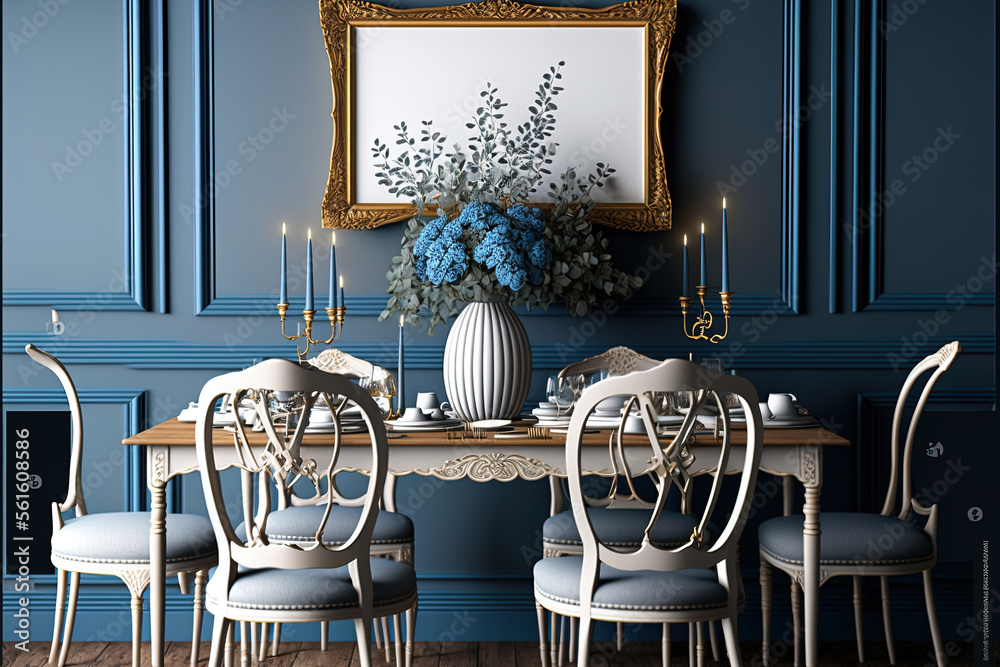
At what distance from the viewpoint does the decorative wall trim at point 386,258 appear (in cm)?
302

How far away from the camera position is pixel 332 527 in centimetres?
248

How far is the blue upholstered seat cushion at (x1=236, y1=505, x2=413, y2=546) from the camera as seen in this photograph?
248 centimetres

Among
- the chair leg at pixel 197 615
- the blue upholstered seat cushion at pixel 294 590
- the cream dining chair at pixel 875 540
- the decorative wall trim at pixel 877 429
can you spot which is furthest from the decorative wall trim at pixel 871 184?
the chair leg at pixel 197 615

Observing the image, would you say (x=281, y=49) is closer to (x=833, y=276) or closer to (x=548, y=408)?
(x=548, y=408)

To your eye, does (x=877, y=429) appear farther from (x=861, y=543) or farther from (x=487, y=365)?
(x=487, y=365)

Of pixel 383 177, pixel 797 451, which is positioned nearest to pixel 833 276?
pixel 797 451

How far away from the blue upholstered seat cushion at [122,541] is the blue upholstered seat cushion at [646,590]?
1015 millimetres

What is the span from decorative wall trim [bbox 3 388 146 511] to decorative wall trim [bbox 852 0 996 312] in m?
2.56

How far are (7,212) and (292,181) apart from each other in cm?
101

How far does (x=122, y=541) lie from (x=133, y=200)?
1304 millimetres

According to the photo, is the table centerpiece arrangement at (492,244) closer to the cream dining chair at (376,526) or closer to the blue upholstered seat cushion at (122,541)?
the cream dining chair at (376,526)

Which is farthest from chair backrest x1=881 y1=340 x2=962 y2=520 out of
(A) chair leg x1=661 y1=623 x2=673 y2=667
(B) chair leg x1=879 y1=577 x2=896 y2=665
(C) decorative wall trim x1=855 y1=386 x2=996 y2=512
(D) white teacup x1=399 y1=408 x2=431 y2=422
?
(D) white teacup x1=399 y1=408 x2=431 y2=422

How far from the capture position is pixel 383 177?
3.02 meters

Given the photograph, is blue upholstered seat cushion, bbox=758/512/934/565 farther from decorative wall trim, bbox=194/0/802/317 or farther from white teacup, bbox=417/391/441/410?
white teacup, bbox=417/391/441/410
